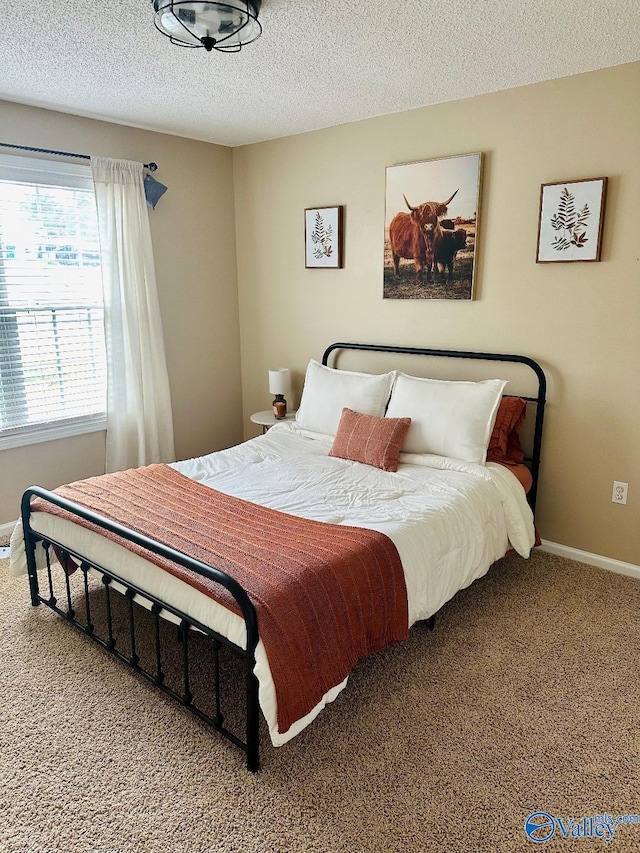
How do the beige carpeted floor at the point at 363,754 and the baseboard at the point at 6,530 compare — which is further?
the baseboard at the point at 6,530

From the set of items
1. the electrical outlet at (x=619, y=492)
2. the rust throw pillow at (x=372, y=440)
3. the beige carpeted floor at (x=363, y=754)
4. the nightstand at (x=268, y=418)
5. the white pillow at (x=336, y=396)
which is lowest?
the beige carpeted floor at (x=363, y=754)

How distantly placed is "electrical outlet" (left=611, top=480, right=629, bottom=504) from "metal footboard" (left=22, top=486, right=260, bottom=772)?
215 cm

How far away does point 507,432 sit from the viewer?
3.22 meters

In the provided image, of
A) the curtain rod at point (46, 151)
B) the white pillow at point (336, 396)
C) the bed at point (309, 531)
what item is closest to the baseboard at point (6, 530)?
the bed at point (309, 531)

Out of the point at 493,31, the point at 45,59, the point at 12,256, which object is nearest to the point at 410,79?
the point at 493,31

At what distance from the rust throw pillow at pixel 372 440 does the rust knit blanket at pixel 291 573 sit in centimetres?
81

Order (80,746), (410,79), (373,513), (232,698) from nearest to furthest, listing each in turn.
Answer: (80,746) < (232,698) < (373,513) < (410,79)

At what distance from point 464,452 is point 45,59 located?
8.82ft

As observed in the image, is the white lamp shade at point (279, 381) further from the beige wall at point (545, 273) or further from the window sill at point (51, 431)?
the window sill at point (51, 431)

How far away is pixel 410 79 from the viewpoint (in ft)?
9.80

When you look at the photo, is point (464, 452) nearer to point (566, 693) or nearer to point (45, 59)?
point (566, 693)

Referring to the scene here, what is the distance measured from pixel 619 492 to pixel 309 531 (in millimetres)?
1790

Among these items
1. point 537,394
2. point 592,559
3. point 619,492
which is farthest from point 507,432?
point 592,559

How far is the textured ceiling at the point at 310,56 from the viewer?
2.23 m
